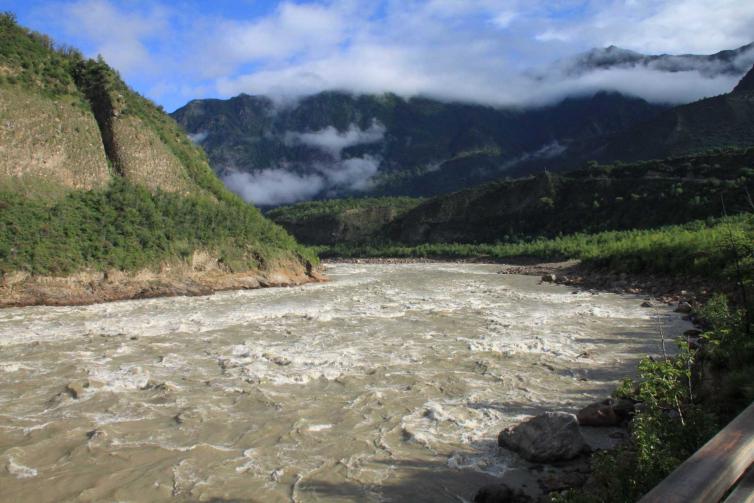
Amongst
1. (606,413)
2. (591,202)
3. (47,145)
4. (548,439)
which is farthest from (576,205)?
(548,439)

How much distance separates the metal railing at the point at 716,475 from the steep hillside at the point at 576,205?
47.5m

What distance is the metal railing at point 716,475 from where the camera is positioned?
2256mm

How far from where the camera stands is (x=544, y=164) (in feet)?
477

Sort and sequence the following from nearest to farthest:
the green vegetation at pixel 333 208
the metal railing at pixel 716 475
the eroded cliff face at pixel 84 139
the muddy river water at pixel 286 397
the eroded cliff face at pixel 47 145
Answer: the metal railing at pixel 716 475 < the muddy river water at pixel 286 397 < the eroded cliff face at pixel 47 145 < the eroded cliff face at pixel 84 139 < the green vegetation at pixel 333 208

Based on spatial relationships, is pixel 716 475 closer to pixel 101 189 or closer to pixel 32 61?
pixel 101 189

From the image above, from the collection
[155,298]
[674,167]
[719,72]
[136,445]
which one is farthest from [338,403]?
[719,72]

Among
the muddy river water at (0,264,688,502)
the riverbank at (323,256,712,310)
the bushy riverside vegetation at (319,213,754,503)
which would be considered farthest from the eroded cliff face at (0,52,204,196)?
the bushy riverside vegetation at (319,213,754,503)

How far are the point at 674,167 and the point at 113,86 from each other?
204 feet

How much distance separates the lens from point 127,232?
91.6 ft

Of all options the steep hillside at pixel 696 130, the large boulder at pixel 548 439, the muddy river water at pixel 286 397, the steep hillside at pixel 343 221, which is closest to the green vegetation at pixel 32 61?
the muddy river water at pixel 286 397

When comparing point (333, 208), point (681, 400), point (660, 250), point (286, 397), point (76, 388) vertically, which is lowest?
point (660, 250)

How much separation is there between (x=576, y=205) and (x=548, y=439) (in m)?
70.5

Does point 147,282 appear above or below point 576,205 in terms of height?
below

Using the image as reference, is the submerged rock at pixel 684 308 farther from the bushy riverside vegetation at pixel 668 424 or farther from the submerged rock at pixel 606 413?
the submerged rock at pixel 606 413
